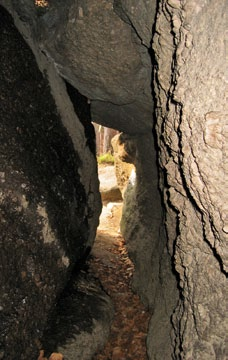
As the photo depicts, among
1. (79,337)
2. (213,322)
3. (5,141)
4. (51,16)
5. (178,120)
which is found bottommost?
(79,337)

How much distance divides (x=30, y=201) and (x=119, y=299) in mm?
1978

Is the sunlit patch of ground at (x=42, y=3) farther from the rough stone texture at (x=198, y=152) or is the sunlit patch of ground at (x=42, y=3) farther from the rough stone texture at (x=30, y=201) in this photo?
the rough stone texture at (x=198, y=152)

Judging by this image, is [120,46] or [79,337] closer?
[120,46]

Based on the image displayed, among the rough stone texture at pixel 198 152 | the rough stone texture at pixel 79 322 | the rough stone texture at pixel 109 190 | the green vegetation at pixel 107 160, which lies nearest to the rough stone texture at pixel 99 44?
the rough stone texture at pixel 198 152

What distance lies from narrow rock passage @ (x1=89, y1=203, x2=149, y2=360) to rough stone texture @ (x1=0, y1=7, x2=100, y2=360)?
0.90m

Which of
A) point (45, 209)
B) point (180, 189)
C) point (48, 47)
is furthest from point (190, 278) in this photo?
point (48, 47)

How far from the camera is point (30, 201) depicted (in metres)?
2.48

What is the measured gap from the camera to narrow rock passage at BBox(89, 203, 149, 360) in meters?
3.05

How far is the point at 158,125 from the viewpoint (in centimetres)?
234

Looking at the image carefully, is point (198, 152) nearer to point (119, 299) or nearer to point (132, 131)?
point (132, 131)

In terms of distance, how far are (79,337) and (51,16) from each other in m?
2.92

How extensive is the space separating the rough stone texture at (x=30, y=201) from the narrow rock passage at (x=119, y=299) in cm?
90

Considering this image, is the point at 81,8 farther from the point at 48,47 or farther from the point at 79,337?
the point at 79,337

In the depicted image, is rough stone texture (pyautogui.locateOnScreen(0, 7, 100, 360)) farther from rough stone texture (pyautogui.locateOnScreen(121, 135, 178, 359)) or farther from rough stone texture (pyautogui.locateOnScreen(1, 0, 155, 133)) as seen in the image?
rough stone texture (pyautogui.locateOnScreen(121, 135, 178, 359))
